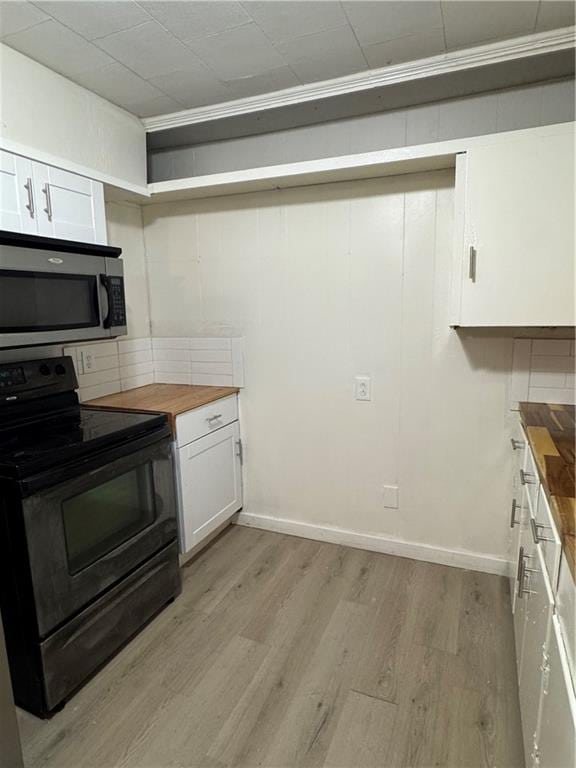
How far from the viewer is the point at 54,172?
1782 millimetres

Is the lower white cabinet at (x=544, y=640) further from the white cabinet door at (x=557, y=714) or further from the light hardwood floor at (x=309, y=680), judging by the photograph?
A: the light hardwood floor at (x=309, y=680)

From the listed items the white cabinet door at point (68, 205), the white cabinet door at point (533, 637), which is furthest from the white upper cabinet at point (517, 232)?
the white cabinet door at point (68, 205)

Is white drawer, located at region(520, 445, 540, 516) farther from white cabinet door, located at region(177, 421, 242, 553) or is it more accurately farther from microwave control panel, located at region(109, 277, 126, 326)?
microwave control panel, located at region(109, 277, 126, 326)

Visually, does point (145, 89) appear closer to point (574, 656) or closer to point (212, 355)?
point (212, 355)

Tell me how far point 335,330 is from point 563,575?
1.63m

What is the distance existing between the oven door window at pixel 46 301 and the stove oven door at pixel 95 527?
0.56 meters

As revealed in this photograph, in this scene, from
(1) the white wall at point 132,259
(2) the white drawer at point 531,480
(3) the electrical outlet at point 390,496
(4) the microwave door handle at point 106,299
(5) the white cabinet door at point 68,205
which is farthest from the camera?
(1) the white wall at point 132,259

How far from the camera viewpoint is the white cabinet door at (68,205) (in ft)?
5.72

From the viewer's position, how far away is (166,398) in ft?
7.73

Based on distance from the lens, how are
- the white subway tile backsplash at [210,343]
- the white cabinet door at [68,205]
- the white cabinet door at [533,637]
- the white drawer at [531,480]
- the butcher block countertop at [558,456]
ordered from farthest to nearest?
1. the white subway tile backsplash at [210,343]
2. the white cabinet door at [68,205]
3. the white drawer at [531,480]
4. the white cabinet door at [533,637]
5. the butcher block countertop at [558,456]

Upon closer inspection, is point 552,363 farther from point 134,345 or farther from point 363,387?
point 134,345

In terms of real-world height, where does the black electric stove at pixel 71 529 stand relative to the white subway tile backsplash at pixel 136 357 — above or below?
below

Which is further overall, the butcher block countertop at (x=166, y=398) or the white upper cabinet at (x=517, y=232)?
the butcher block countertop at (x=166, y=398)

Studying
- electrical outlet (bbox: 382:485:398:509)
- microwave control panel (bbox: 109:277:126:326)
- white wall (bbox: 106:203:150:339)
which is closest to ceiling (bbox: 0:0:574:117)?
white wall (bbox: 106:203:150:339)
